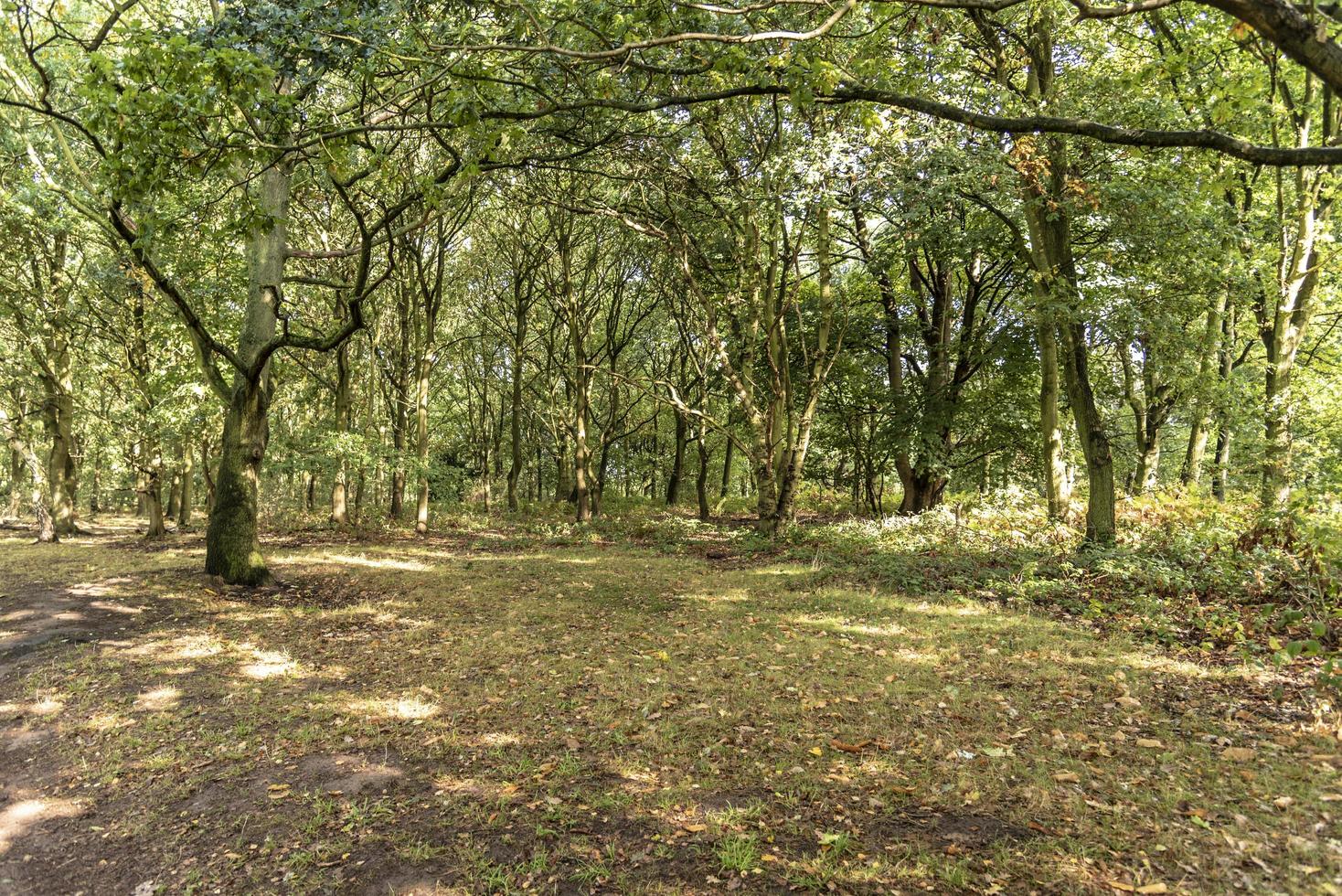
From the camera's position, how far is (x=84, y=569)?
12.4 m

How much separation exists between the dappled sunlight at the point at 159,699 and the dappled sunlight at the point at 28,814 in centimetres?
149

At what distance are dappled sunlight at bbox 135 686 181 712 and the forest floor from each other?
0.03 m

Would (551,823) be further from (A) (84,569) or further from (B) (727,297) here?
(B) (727,297)

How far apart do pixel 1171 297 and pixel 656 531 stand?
43.7 ft

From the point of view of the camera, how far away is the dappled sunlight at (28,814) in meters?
4.41

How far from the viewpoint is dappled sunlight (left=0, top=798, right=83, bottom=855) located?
4.41 meters

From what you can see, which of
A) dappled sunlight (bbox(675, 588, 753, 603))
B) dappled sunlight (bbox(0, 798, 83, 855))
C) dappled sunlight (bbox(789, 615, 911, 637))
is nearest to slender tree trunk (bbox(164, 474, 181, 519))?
dappled sunlight (bbox(675, 588, 753, 603))

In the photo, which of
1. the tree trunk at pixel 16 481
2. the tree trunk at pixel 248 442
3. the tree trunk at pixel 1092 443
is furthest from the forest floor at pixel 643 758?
the tree trunk at pixel 16 481

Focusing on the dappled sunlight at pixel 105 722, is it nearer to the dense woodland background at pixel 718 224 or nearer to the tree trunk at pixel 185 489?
the dense woodland background at pixel 718 224

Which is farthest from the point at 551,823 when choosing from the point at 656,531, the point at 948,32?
the point at 656,531

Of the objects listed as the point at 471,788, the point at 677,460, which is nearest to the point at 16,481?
the point at 677,460

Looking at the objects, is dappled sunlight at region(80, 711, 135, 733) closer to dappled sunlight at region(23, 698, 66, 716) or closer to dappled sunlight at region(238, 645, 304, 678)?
dappled sunlight at region(23, 698, 66, 716)

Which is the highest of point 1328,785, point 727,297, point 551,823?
point 727,297

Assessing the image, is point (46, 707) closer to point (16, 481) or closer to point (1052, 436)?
point (1052, 436)
